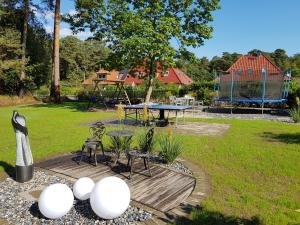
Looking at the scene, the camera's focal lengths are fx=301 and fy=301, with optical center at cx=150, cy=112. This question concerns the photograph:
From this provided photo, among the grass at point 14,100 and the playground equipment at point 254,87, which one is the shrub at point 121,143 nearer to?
the playground equipment at point 254,87

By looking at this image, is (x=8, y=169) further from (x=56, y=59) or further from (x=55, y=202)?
(x=56, y=59)

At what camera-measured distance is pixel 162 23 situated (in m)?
17.2

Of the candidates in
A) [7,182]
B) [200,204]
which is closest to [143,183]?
[200,204]

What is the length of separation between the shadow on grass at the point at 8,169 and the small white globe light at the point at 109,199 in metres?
2.63

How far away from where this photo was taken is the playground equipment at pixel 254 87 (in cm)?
1788

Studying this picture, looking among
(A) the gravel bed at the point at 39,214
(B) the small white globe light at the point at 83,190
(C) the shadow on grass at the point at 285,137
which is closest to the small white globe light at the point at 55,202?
(A) the gravel bed at the point at 39,214

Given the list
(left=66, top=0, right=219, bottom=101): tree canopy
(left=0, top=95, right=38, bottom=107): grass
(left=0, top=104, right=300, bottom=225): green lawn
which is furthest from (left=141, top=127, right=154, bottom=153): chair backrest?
(left=0, top=95, right=38, bottom=107): grass

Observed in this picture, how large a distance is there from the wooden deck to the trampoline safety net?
548 inches

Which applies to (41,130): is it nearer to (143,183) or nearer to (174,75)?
(143,183)

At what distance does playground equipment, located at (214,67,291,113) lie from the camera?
17.9 metres

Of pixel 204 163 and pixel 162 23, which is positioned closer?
pixel 204 163

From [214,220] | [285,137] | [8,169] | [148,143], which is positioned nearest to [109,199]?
[214,220]

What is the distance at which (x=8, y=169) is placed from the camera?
608cm

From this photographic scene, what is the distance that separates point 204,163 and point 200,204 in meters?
2.30
